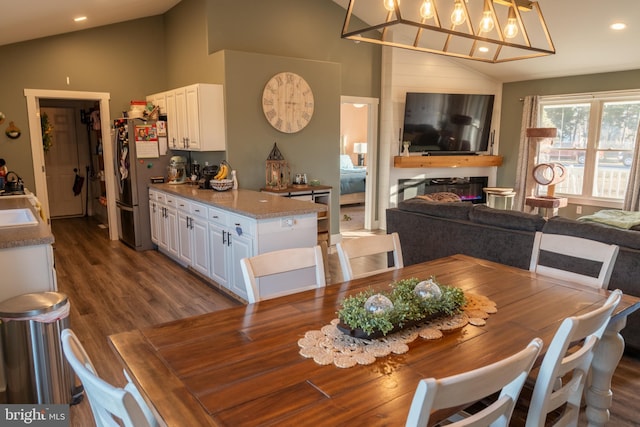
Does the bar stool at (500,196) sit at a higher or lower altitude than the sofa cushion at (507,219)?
lower

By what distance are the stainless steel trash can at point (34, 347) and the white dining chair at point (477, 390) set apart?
7.11 feet

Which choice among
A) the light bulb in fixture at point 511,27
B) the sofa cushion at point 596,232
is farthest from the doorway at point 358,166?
the sofa cushion at point 596,232

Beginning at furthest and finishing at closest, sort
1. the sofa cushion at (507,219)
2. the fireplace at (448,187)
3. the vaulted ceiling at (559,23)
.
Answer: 1. the fireplace at (448,187)
2. the vaulted ceiling at (559,23)
3. the sofa cushion at (507,219)

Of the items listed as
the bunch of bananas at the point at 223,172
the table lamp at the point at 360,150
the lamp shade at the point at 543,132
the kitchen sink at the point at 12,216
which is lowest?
the kitchen sink at the point at 12,216

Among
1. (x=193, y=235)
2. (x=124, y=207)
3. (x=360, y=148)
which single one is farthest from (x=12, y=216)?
(x=360, y=148)

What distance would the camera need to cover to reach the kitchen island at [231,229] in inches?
147

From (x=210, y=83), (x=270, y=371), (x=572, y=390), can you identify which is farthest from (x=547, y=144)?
(x=270, y=371)

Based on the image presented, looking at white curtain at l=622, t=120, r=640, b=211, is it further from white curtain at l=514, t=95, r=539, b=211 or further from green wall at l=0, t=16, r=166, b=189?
green wall at l=0, t=16, r=166, b=189

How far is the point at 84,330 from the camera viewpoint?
3.58 metres

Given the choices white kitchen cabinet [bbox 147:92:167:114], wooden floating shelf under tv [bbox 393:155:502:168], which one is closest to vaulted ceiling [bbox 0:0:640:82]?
white kitchen cabinet [bbox 147:92:167:114]

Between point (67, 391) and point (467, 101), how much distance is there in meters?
7.16

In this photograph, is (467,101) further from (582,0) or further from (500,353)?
(500,353)

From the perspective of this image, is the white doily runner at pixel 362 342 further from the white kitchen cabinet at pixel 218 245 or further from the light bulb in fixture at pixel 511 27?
the white kitchen cabinet at pixel 218 245

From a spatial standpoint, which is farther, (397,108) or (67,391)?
(397,108)
